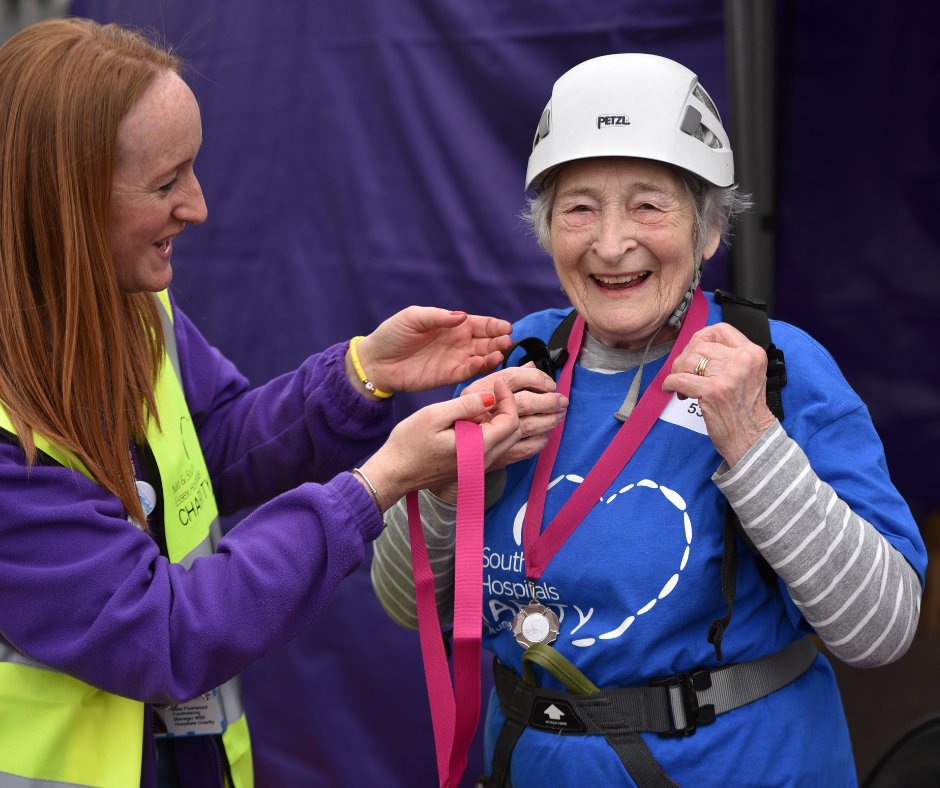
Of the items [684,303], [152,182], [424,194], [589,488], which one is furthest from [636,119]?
[424,194]

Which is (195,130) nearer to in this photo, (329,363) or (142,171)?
(142,171)

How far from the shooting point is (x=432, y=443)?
2.15 m

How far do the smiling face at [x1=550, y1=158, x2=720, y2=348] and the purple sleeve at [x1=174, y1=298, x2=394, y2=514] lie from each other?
2.25ft

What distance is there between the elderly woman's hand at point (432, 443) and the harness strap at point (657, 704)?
44cm

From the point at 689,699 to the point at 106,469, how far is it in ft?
3.89

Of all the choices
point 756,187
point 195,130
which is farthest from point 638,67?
point 195,130

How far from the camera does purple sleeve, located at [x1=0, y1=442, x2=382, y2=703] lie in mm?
1945

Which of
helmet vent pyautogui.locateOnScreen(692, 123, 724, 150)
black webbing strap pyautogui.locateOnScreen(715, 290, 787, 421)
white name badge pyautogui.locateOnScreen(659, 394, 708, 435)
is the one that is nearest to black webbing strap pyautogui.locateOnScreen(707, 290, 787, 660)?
black webbing strap pyautogui.locateOnScreen(715, 290, 787, 421)

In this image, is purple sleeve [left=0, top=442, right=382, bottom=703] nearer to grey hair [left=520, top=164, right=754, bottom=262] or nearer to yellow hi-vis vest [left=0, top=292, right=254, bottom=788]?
yellow hi-vis vest [left=0, top=292, right=254, bottom=788]

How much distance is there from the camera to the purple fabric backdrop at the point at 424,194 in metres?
2.93

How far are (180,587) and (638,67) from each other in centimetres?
135

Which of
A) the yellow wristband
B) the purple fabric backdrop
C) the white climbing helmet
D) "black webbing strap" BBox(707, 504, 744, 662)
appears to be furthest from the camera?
the purple fabric backdrop

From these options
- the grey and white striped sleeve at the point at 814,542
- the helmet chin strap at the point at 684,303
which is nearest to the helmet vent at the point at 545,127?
the helmet chin strap at the point at 684,303

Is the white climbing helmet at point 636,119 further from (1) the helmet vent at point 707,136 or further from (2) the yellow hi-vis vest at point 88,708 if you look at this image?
(2) the yellow hi-vis vest at point 88,708
